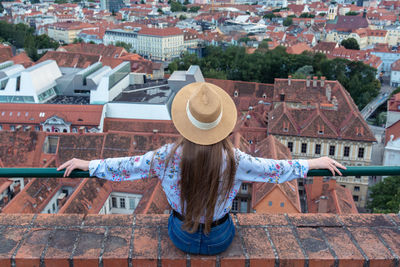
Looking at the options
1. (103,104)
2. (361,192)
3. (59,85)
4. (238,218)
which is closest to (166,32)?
(59,85)

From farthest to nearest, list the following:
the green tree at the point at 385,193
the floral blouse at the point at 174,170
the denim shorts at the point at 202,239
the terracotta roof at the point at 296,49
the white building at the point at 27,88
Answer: the terracotta roof at the point at 296,49 < the white building at the point at 27,88 < the green tree at the point at 385,193 < the denim shorts at the point at 202,239 < the floral blouse at the point at 174,170

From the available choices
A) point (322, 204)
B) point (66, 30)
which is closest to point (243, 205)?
point (322, 204)

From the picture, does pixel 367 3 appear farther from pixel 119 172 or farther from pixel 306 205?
pixel 119 172

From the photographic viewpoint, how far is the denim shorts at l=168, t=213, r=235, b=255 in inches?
162

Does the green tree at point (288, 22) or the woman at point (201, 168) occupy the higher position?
the woman at point (201, 168)

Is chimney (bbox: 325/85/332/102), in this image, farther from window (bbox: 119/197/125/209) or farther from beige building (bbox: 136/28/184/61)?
beige building (bbox: 136/28/184/61)

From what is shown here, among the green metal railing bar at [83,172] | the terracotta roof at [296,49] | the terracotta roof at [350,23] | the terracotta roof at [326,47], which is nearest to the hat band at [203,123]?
the green metal railing bar at [83,172]

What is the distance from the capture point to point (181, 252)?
424 cm

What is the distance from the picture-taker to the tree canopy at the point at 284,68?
2114 inches

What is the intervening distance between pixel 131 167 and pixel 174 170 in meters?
0.42

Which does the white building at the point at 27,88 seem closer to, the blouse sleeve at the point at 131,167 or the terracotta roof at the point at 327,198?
the terracotta roof at the point at 327,198

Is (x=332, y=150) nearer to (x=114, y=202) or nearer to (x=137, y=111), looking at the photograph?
(x=114, y=202)

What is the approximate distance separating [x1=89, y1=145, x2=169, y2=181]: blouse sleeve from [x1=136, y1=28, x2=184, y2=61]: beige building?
9269 centimetres

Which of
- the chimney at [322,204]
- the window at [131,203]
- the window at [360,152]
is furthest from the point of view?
the window at [360,152]
